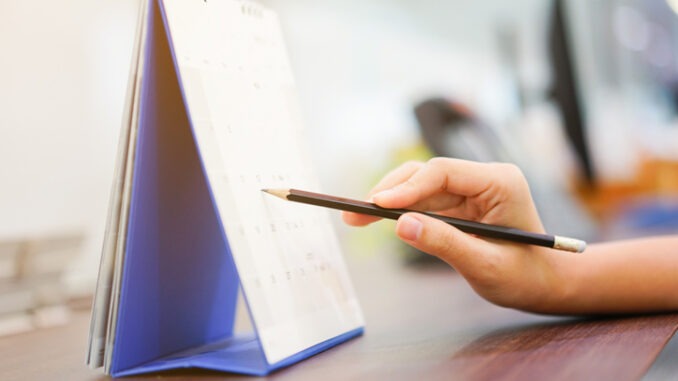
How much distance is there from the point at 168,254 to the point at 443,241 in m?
0.21

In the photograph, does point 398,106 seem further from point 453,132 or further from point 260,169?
point 260,169

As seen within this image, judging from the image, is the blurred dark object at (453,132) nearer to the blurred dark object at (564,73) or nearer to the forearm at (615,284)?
the blurred dark object at (564,73)

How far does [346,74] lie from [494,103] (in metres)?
1.38

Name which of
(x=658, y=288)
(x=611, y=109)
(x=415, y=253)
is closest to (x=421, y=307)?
(x=658, y=288)

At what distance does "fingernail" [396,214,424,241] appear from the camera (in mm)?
459

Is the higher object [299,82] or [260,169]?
[299,82]

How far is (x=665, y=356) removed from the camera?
0.55 metres

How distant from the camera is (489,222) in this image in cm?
54

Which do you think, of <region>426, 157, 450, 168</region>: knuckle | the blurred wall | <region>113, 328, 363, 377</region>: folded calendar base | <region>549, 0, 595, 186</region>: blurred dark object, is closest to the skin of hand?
<region>426, 157, 450, 168</region>: knuckle

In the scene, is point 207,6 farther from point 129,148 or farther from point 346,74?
point 346,74

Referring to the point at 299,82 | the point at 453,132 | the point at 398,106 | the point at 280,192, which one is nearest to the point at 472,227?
the point at 280,192

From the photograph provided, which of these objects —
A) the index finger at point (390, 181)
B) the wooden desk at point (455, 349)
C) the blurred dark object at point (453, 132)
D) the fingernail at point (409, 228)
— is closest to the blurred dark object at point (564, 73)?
the blurred dark object at point (453, 132)

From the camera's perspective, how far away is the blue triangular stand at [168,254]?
466mm

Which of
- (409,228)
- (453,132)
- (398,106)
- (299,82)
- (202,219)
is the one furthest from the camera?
(398,106)
